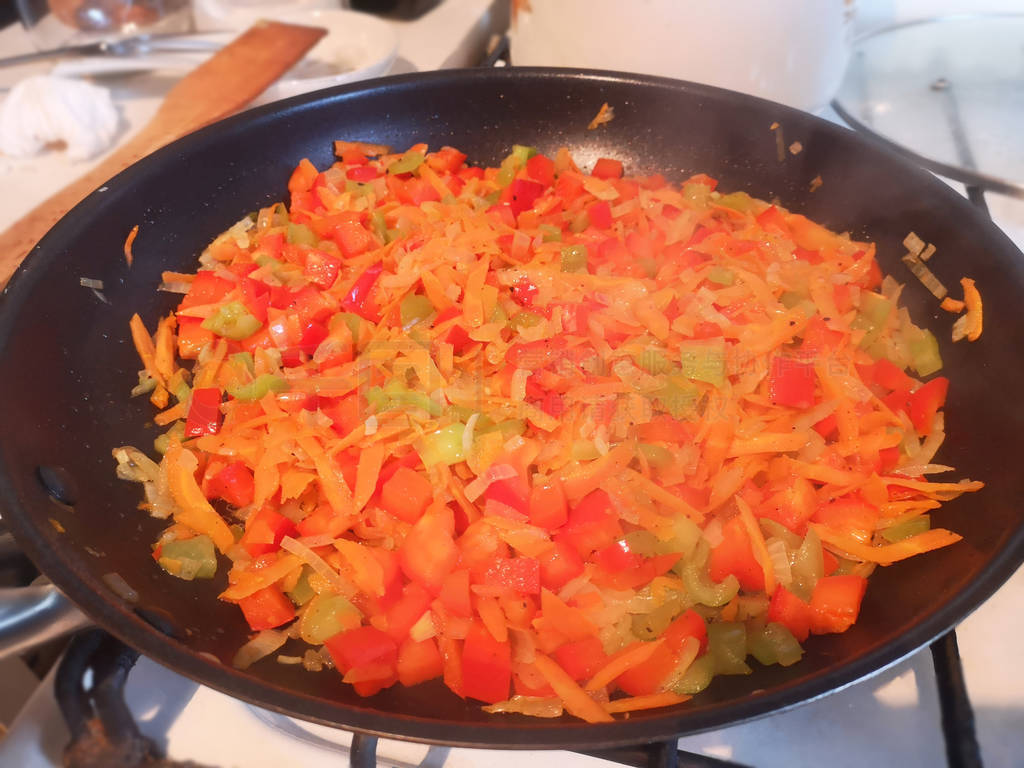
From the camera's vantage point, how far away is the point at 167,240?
73.0 inches

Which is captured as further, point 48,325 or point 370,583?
point 48,325

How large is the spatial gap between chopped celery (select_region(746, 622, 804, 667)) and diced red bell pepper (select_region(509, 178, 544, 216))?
129 centimetres

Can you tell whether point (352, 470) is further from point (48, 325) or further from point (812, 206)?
point (812, 206)

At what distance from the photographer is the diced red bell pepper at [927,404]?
159 cm

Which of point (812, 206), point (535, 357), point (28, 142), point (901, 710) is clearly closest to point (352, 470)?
point (535, 357)

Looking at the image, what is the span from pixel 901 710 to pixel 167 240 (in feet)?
6.37

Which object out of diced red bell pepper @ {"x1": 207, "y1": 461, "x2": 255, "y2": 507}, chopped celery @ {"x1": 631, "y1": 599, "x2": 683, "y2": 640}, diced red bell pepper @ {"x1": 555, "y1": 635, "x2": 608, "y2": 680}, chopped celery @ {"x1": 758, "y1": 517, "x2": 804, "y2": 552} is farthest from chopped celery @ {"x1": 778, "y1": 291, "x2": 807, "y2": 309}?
diced red bell pepper @ {"x1": 207, "y1": 461, "x2": 255, "y2": 507}

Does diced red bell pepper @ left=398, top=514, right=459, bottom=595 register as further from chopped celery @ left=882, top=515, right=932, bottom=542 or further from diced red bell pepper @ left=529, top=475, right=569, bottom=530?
chopped celery @ left=882, top=515, right=932, bottom=542

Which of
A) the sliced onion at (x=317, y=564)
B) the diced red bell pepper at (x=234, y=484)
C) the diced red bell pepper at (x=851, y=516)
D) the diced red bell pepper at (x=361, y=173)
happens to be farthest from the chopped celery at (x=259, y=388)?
the diced red bell pepper at (x=851, y=516)

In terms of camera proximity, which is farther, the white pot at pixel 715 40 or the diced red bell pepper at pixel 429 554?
the white pot at pixel 715 40

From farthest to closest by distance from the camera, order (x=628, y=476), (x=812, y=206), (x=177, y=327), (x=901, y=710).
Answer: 1. (x=812, y=206)
2. (x=177, y=327)
3. (x=628, y=476)
4. (x=901, y=710)

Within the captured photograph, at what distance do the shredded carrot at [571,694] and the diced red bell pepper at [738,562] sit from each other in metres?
0.35

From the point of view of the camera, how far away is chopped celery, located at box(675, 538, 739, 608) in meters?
1.31

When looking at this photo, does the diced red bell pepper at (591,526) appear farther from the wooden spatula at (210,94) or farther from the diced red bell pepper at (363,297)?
the wooden spatula at (210,94)
